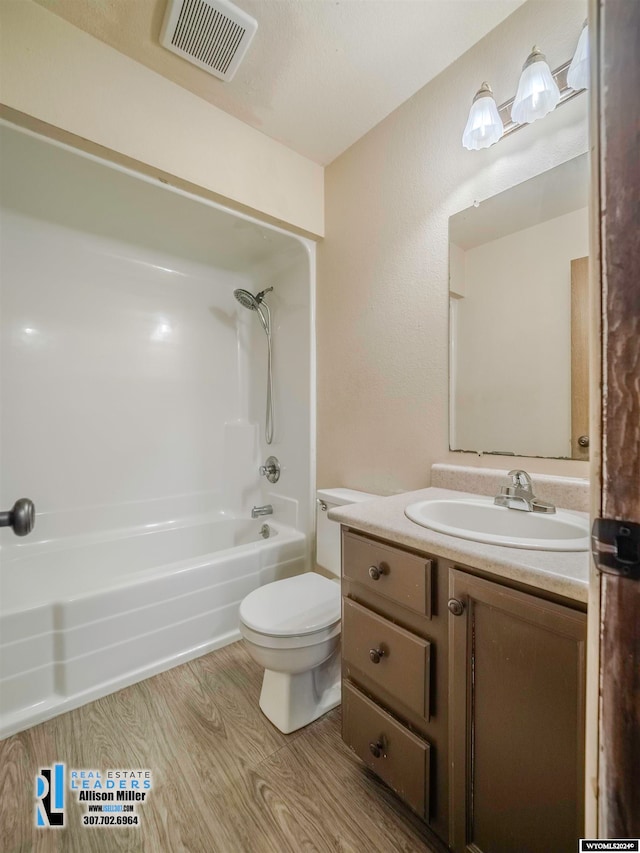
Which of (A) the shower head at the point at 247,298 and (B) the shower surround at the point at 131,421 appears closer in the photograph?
(B) the shower surround at the point at 131,421

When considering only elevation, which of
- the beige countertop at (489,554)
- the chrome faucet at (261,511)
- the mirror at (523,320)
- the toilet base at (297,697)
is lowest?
the toilet base at (297,697)

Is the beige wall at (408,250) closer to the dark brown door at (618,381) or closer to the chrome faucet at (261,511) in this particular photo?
the chrome faucet at (261,511)

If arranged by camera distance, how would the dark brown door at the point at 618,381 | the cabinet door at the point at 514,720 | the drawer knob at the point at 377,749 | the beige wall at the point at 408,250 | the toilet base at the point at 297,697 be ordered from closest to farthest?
1. the dark brown door at the point at 618,381
2. the cabinet door at the point at 514,720
3. the drawer knob at the point at 377,749
4. the beige wall at the point at 408,250
5. the toilet base at the point at 297,697

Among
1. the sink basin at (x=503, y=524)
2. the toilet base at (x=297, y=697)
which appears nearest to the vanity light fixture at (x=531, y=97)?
the sink basin at (x=503, y=524)

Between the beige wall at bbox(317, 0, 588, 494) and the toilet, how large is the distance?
2.00 ft

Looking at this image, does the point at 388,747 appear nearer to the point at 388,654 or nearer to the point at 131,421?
the point at 388,654

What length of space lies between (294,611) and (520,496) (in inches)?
36.4

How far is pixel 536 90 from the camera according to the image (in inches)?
42.8

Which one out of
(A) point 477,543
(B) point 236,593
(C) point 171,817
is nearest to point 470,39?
(A) point 477,543

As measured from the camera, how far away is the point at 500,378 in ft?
4.26

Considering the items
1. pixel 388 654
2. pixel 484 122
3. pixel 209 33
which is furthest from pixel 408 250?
pixel 388 654

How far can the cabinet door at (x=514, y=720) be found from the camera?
0.66 meters

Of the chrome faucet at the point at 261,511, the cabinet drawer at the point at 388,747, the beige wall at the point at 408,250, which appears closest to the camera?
the cabinet drawer at the point at 388,747

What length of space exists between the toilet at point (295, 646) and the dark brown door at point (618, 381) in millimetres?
1009
